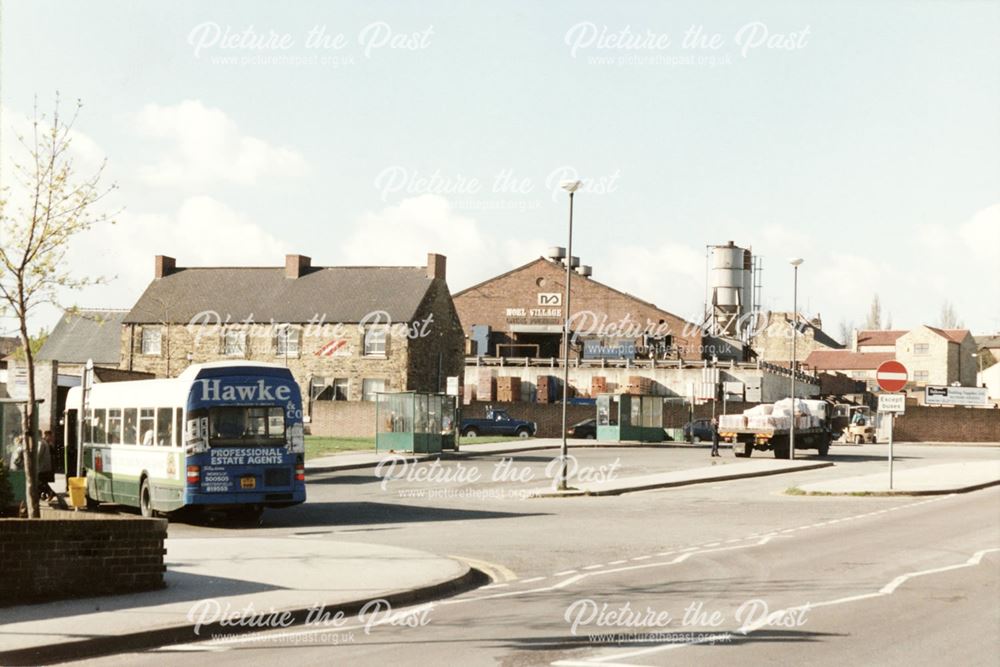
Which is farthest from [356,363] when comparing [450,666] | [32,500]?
[450,666]

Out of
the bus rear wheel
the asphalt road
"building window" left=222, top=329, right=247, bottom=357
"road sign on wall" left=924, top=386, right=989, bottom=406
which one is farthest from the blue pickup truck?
the bus rear wheel

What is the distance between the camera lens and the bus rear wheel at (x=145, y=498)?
2308 centimetres

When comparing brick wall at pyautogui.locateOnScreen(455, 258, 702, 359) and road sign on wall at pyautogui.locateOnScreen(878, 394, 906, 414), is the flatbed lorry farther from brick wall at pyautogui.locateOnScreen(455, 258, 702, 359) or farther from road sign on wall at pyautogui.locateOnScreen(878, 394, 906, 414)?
brick wall at pyautogui.locateOnScreen(455, 258, 702, 359)

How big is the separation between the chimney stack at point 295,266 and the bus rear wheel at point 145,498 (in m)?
51.4

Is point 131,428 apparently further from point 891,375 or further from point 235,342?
point 235,342

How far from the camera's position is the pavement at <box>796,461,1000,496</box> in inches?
1218

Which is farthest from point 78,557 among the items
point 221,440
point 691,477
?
point 691,477

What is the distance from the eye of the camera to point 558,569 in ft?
53.7

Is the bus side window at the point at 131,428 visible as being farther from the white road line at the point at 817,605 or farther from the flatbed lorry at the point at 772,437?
the flatbed lorry at the point at 772,437

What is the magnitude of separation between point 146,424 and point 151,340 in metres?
52.3

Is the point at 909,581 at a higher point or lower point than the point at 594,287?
lower

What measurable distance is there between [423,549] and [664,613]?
22.6ft

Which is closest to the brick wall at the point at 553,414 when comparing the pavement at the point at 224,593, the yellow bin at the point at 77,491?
the yellow bin at the point at 77,491

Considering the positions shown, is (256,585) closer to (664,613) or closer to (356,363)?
(664,613)
